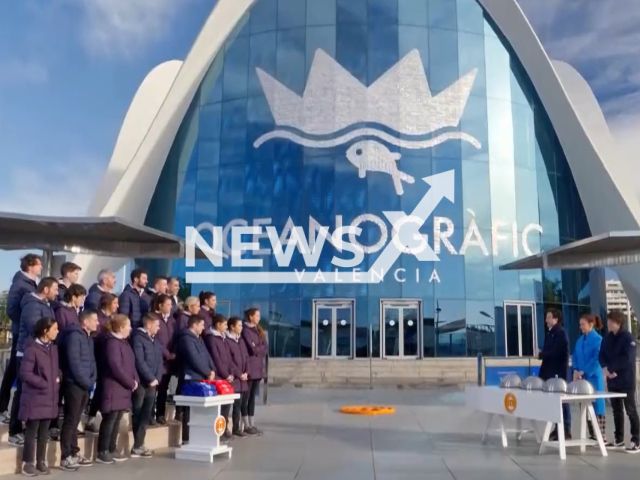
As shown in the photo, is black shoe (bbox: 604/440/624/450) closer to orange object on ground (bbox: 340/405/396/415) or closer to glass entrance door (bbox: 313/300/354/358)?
orange object on ground (bbox: 340/405/396/415)

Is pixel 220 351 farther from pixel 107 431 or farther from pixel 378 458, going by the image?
pixel 378 458

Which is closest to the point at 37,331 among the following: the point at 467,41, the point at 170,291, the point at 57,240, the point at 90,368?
the point at 90,368

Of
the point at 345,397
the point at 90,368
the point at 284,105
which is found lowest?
the point at 345,397

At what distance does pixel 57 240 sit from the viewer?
34.6ft

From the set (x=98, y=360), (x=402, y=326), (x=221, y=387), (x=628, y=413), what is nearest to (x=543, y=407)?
(x=628, y=413)

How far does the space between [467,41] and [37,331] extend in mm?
24115

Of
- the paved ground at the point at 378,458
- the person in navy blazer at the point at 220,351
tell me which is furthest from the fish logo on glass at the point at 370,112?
the person in navy blazer at the point at 220,351

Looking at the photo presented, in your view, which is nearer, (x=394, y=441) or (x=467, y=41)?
(x=394, y=441)

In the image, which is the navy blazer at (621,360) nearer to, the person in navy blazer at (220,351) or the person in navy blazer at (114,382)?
the person in navy blazer at (220,351)

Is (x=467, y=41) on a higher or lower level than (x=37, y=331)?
higher

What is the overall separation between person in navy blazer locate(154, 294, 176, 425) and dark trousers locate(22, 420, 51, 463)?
77.7 inches

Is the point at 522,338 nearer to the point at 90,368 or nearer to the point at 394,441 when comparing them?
the point at 394,441

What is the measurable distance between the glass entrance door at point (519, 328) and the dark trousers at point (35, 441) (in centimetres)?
2123

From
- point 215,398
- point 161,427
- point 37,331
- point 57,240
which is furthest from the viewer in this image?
point 57,240
